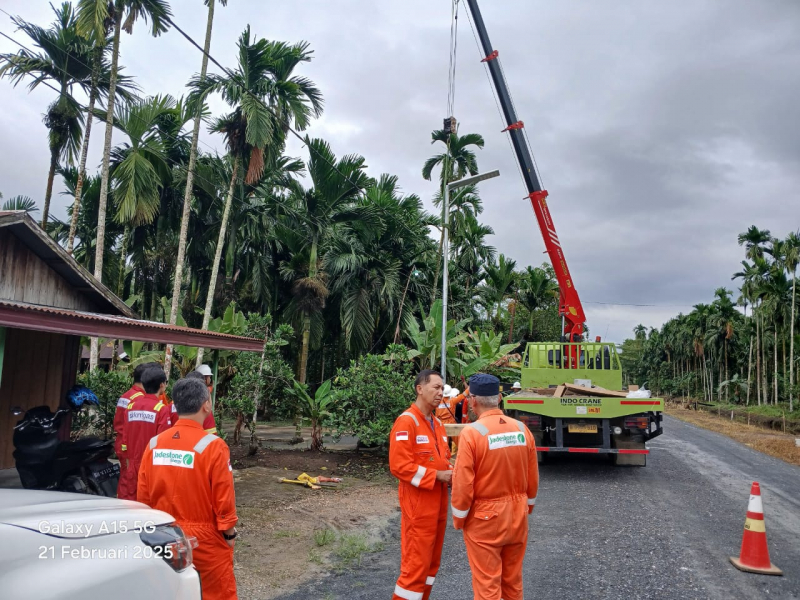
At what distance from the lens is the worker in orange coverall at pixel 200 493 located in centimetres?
355

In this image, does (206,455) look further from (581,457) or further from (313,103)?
(313,103)

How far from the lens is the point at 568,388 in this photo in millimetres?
11727

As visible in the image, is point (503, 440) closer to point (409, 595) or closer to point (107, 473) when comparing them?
point (409, 595)

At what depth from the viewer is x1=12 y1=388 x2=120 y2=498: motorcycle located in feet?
20.7

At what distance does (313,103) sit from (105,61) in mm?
5784

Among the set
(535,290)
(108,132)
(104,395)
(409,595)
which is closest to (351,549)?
(409,595)

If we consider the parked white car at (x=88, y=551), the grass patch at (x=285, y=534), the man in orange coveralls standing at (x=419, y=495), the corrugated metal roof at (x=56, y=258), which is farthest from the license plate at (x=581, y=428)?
the parked white car at (x=88, y=551)

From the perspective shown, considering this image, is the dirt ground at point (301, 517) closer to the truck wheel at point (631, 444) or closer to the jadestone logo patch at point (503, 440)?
A: the jadestone logo patch at point (503, 440)

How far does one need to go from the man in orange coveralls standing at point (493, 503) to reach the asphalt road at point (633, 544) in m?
1.40

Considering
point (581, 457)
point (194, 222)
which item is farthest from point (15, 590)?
point (194, 222)

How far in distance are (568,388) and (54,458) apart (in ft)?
29.0

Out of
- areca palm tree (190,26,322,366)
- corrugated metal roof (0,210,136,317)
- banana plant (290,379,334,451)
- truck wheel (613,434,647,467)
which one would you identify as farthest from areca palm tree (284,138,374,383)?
truck wheel (613,434,647,467)

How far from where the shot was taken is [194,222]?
79.1 feet

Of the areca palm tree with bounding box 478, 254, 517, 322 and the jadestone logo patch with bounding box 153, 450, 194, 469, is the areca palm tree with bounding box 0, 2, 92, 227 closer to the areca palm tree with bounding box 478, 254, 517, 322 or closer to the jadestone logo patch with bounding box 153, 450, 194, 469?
the jadestone logo patch with bounding box 153, 450, 194, 469
